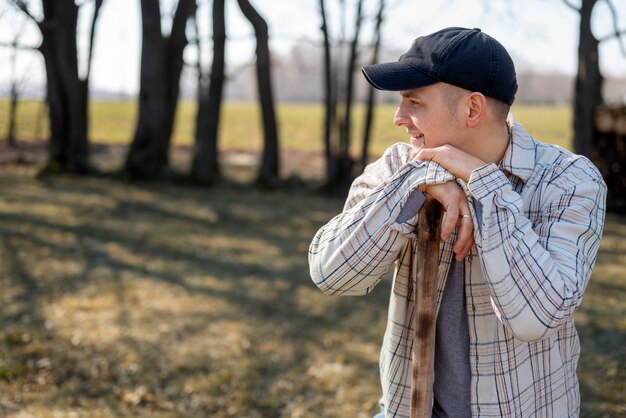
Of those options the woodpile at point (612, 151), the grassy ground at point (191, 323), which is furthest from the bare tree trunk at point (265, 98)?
the woodpile at point (612, 151)

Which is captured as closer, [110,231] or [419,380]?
[419,380]

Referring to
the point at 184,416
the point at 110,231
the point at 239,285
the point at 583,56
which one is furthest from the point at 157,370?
the point at 583,56

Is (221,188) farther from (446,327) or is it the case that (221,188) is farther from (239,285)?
(446,327)

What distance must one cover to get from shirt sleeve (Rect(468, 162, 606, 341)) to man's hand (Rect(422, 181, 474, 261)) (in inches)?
1.6

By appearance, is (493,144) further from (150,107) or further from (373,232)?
(150,107)

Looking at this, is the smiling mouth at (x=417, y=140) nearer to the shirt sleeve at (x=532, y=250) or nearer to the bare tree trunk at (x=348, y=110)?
the shirt sleeve at (x=532, y=250)

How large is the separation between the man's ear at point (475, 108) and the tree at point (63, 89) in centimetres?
1397

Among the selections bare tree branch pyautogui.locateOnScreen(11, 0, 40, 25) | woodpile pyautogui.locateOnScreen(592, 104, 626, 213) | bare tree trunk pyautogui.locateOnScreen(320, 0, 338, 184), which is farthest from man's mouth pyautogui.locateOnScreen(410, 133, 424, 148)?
bare tree branch pyautogui.locateOnScreen(11, 0, 40, 25)

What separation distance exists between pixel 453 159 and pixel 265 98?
12005 millimetres

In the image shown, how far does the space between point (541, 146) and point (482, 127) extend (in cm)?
21

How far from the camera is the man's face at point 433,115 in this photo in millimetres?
1831

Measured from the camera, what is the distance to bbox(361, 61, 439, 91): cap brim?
183 centimetres

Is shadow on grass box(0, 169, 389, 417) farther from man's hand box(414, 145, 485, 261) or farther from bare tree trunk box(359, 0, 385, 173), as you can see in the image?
bare tree trunk box(359, 0, 385, 173)

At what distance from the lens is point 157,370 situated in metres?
5.13
